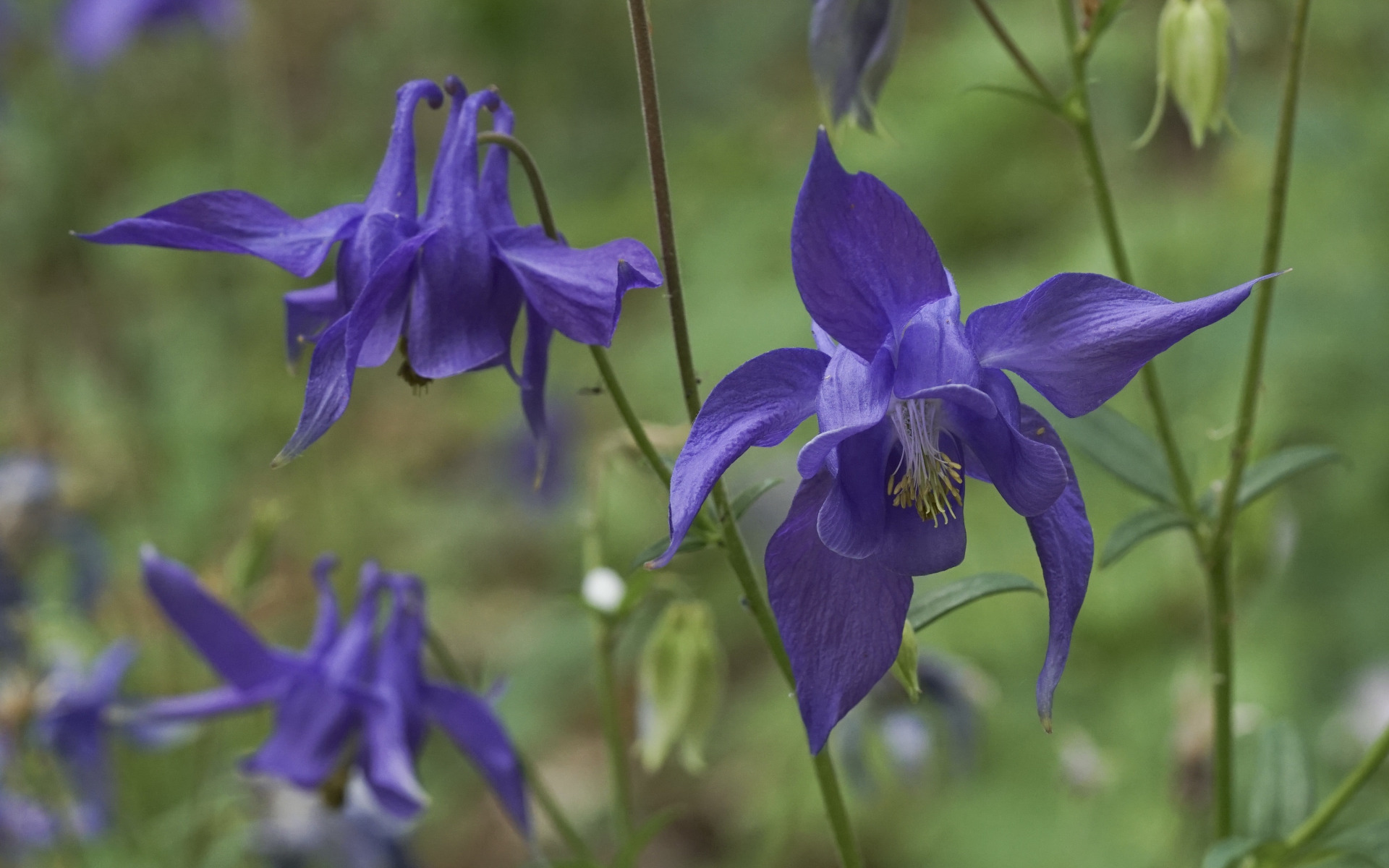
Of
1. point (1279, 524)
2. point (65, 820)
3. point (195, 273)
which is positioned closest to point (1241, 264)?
point (1279, 524)

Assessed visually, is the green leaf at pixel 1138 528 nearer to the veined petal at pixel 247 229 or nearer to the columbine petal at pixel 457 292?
the columbine petal at pixel 457 292

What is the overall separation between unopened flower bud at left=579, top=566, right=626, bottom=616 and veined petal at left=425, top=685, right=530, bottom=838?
0.56ft

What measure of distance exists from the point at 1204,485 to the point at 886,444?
710 millimetres

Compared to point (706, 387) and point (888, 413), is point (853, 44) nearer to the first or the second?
point (888, 413)

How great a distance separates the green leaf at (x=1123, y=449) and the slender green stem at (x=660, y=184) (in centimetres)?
46

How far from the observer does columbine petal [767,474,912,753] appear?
2.49ft

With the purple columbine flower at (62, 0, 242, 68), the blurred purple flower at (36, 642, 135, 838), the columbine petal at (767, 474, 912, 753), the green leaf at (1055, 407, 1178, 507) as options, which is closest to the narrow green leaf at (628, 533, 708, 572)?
the columbine petal at (767, 474, 912, 753)

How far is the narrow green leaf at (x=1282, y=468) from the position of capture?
1155 mm

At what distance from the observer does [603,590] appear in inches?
46.5

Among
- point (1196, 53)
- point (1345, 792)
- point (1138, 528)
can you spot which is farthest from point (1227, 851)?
point (1196, 53)

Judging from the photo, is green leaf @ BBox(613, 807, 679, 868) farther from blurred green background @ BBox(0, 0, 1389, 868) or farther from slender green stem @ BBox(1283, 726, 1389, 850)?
slender green stem @ BBox(1283, 726, 1389, 850)

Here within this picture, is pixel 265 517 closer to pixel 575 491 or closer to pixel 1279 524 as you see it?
pixel 1279 524

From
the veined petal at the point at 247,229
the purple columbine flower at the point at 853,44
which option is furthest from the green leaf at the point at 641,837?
the purple columbine flower at the point at 853,44

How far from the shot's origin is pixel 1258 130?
2.72 metres
